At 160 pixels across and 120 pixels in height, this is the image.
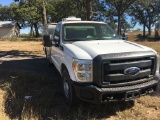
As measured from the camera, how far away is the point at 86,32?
23.0 ft

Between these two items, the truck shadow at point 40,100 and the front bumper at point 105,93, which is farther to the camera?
the truck shadow at point 40,100

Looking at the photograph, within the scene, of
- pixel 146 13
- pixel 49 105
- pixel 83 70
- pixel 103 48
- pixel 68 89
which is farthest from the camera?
pixel 146 13

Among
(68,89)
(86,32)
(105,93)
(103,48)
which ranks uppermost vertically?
(86,32)

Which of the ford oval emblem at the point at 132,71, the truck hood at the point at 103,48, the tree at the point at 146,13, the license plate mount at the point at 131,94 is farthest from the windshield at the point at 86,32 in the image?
the tree at the point at 146,13

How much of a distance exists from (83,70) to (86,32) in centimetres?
213

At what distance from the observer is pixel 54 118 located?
581 centimetres

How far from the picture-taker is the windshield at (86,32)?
22.2 ft

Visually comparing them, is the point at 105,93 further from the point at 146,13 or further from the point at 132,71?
the point at 146,13

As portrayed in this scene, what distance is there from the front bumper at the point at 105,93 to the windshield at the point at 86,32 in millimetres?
1859

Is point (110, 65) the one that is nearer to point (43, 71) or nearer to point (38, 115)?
point (38, 115)

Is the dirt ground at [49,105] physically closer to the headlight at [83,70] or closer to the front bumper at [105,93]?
the front bumper at [105,93]

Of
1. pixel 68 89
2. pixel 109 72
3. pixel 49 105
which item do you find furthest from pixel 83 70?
pixel 49 105

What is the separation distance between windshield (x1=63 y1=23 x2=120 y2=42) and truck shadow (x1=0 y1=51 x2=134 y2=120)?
1.59 metres

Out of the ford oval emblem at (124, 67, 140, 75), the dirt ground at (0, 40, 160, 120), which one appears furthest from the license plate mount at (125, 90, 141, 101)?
the dirt ground at (0, 40, 160, 120)
